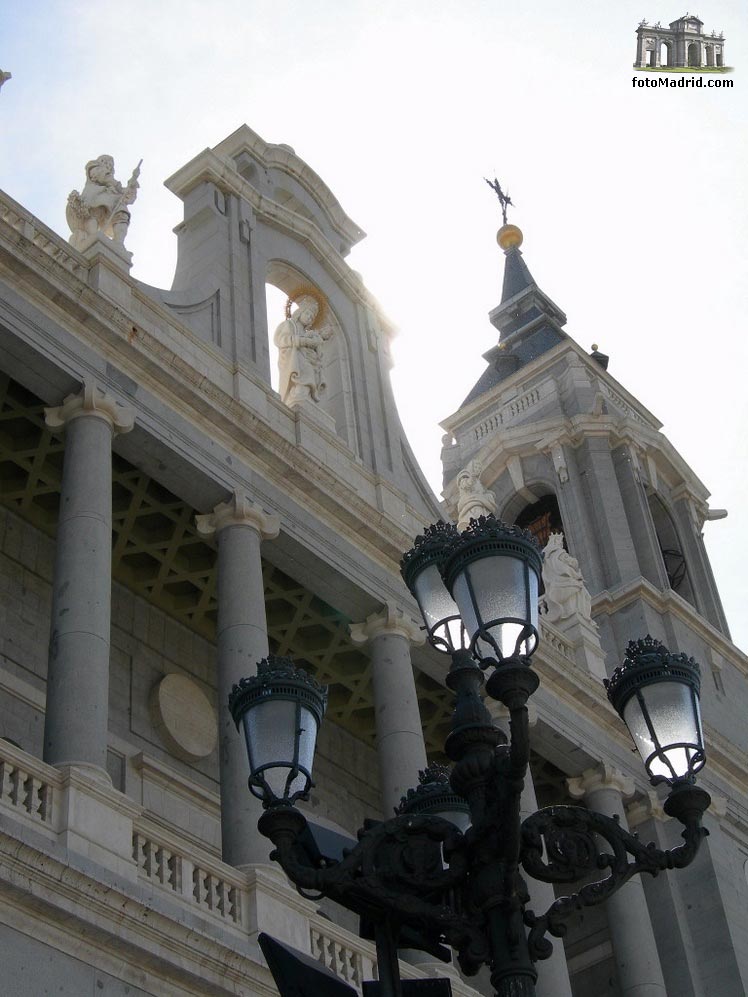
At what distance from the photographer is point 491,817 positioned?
660 cm

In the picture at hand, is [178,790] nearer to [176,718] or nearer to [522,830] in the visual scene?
[176,718]

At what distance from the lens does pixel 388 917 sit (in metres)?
6.61

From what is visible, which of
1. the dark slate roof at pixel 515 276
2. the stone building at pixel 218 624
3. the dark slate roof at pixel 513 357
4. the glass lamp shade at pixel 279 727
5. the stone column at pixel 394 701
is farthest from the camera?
the dark slate roof at pixel 515 276

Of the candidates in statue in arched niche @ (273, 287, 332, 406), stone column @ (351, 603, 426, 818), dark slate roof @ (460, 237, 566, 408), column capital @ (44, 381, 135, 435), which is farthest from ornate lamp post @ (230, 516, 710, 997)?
dark slate roof @ (460, 237, 566, 408)

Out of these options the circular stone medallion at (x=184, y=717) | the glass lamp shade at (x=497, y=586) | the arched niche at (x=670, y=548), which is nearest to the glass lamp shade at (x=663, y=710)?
the glass lamp shade at (x=497, y=586)

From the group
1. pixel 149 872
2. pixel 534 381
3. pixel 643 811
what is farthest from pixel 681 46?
pixel 149 872

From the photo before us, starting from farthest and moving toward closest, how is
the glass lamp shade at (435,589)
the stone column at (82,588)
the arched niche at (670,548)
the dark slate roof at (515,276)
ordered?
the dark slate roof at (515,276) → the arched niche at (670,548) → the stone column at (82,588) → the glass lamp shade at (435,589)

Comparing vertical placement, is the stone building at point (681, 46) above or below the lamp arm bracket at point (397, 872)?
above

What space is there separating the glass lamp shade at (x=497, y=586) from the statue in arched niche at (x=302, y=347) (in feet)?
37.6

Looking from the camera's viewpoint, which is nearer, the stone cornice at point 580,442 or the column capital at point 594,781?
the column capital at point 594,781

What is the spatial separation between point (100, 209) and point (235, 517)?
394cm

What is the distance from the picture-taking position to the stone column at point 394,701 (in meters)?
15.6

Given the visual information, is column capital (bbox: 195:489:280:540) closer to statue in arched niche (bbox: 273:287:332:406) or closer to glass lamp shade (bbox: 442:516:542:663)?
statue in arched niche (bbox: 273:287:332:406)

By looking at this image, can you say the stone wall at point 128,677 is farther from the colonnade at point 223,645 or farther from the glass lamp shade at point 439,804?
the glass lamp shade at point 439,804
